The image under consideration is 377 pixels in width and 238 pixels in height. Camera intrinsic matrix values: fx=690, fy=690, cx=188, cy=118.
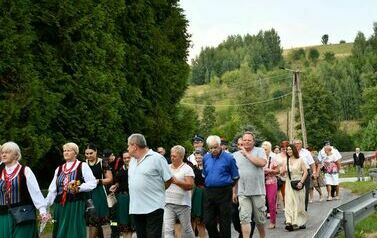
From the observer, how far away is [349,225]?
790 cm

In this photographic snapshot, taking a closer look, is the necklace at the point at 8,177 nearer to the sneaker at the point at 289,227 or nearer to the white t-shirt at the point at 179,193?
the white t-shirt at the point at 179,193

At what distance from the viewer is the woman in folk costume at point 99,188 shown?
11727mm

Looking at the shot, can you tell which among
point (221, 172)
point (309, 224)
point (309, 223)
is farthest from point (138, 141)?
point (309, 223)

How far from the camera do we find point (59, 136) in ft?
68.3

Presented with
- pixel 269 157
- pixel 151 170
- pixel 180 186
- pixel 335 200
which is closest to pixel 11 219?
pixel 151 170

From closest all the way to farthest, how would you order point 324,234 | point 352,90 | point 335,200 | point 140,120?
point 324,234
point 335,200
point 140,120
point 352,90

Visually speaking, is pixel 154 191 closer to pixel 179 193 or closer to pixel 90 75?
pixel 179 193

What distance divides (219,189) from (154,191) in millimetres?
2098

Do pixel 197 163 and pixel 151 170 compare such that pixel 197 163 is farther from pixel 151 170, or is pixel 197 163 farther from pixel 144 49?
pixel 144 49

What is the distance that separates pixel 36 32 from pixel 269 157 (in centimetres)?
858

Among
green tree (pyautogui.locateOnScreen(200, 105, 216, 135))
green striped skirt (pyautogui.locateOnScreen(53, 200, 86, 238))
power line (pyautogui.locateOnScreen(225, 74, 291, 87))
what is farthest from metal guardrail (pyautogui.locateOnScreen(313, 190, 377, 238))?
power line (pyautogui.locateOnScreen(225, 74, 291, 87))

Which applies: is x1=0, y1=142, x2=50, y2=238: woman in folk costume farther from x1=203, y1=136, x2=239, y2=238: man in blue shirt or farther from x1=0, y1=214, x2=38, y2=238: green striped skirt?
x1=203, y1=136, x2=239, y2=238: man in blue shirt

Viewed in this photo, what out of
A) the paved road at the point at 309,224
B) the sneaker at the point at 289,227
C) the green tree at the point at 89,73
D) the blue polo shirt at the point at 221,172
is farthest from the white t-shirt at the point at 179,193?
the green tree at the point at 89,73

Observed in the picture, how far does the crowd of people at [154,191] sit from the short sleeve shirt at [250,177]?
0.05 feet
